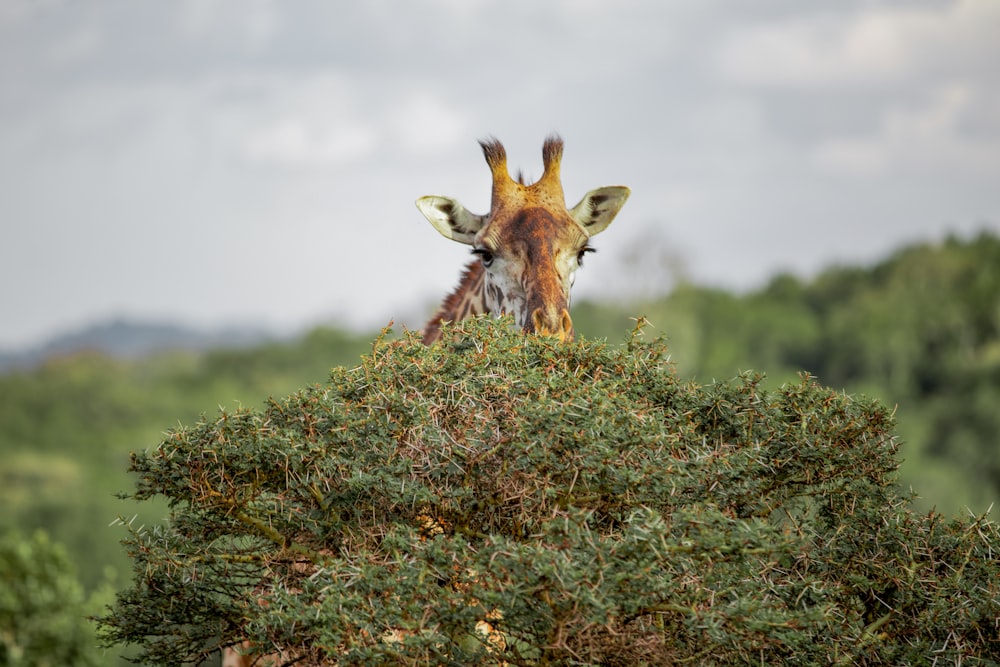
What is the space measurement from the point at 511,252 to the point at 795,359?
11360 cm

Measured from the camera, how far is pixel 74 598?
24.5 metres

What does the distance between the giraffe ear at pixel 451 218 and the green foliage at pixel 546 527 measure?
10.3 feet

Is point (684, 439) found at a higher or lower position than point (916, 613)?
higher

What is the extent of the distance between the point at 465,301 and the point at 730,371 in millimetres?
94895

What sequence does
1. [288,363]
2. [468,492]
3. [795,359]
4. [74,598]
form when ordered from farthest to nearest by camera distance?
1. [288,363]
2. [795,359]
3. [74,598]
4. [468,492]

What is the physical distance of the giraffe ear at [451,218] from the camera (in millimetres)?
10625

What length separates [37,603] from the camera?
24.5 meters

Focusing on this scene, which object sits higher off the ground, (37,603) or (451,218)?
(451,218)

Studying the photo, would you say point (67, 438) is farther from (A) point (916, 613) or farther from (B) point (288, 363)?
(A) point (916, 613)

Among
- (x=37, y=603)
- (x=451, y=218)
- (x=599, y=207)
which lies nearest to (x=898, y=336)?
(x=37, y=603)

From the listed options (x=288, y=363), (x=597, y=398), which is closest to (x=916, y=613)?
(x=597, y=398)

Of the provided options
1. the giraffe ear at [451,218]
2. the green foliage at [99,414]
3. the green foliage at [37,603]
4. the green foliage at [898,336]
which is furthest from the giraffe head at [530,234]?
the green foliage at [898,336]

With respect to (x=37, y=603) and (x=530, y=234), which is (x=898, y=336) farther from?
(x=530, y=234)

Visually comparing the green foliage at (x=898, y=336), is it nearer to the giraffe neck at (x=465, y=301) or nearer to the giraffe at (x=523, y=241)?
the giraffe neck at (x=465, y=301)
